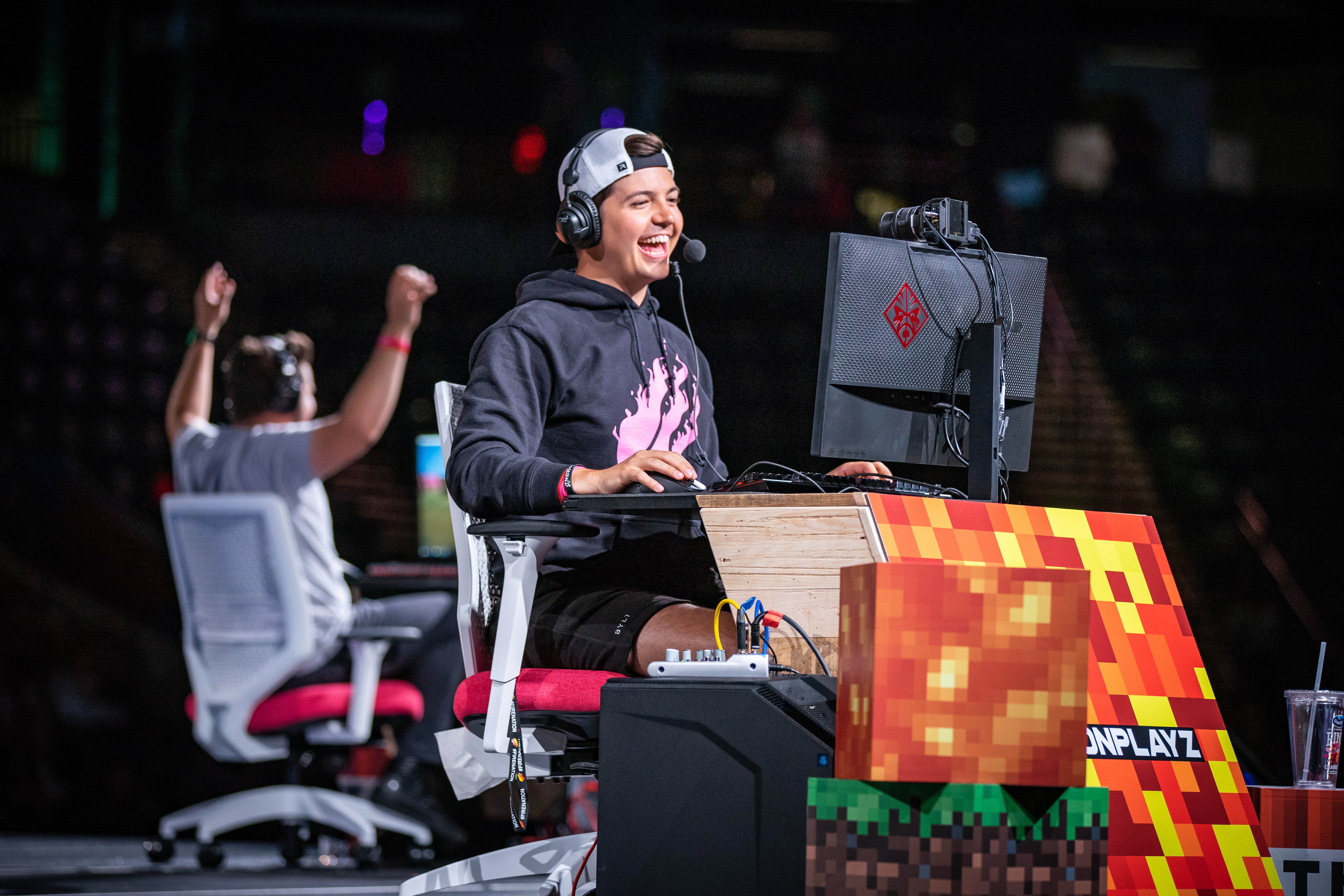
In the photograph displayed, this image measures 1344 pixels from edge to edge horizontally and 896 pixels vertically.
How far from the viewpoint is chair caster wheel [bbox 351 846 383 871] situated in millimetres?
3518

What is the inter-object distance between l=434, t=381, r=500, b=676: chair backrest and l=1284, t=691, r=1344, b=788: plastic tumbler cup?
3.81 ft

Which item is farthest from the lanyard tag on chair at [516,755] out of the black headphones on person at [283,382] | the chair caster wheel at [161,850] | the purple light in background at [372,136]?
the purple light in background at [372,136]

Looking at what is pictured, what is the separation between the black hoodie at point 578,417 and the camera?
184 centimetres

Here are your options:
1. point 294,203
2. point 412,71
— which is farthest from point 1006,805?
point 412,71

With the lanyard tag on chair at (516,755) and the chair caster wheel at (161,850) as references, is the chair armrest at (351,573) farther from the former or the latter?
the lanyard tag on chair at (516,755)

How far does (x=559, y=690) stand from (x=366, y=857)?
198cm

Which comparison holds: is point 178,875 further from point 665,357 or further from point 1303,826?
point 1303,826

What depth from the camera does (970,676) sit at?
4.22 feet

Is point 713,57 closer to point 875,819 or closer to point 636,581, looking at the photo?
point 636,581

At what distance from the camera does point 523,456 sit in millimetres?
1830

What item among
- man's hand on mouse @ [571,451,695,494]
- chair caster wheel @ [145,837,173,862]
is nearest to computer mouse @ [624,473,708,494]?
man's hand on mouse @ [571,451,695,494]

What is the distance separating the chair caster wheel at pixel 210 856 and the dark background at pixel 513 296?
1311 millimetres

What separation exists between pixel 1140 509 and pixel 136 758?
16.7 feet

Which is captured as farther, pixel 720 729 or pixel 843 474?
pixel 843 474
